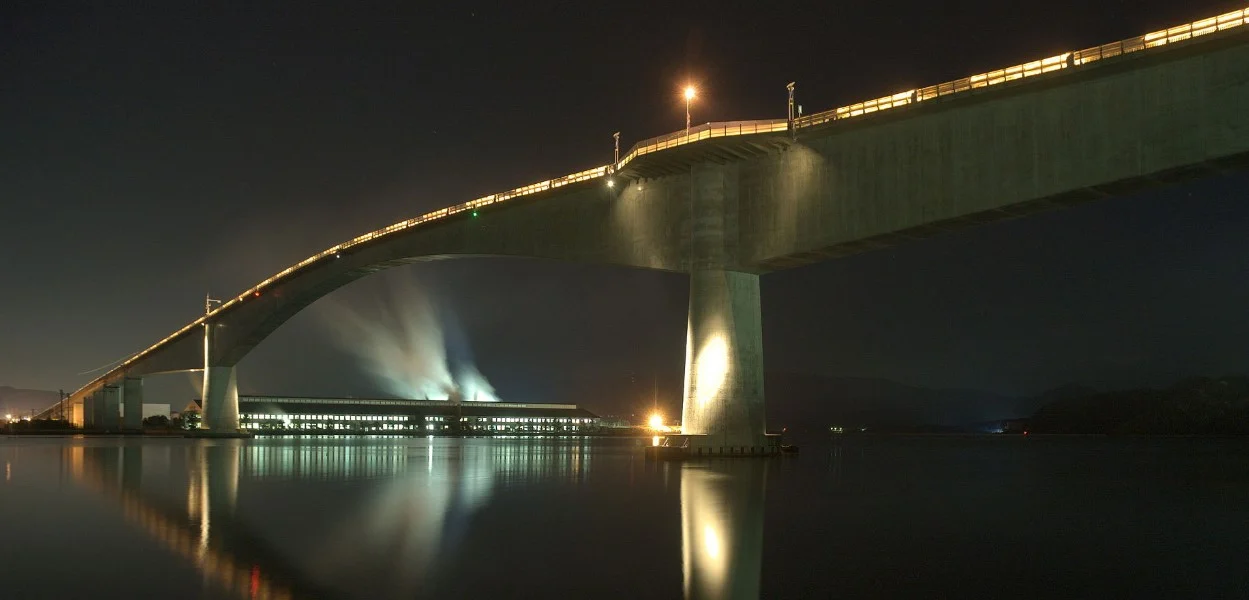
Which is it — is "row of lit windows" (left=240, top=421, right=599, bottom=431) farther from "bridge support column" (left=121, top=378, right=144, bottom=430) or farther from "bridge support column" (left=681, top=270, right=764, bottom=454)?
"bridge support column" (left=681, top=270, right=764, bottom=454)

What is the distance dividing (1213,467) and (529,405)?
117m

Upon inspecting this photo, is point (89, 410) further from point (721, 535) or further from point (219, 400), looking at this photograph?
point (721, 535)

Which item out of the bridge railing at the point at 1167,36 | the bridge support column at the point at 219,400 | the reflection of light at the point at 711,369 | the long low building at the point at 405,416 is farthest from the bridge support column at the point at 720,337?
the long low building at the point at 405,416

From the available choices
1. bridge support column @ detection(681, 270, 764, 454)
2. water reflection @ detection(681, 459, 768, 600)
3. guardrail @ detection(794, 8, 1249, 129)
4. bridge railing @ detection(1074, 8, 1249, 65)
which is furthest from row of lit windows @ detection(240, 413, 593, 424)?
bridge railing @ detection(1074, 8, 1249, 65)

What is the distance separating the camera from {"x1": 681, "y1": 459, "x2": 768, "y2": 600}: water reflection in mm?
12219

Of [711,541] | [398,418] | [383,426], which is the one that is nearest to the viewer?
[711,541]

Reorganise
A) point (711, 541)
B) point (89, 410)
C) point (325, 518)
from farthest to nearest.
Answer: point (89, 410) < point (325, 518) < point (711, 541)

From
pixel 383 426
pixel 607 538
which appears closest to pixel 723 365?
pixel 607 538

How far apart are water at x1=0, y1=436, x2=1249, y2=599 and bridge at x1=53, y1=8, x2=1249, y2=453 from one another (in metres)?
10.1

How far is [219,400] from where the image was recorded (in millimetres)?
103312

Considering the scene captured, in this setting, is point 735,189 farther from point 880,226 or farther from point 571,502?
point 571,502

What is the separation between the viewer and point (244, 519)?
1916cm

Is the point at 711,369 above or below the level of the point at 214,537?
above

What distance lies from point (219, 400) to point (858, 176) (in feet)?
272
